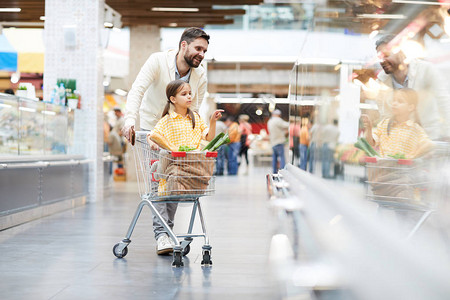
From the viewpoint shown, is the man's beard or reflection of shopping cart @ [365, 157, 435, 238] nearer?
reflection of shopping cart @ [365, 157, 435, 238]

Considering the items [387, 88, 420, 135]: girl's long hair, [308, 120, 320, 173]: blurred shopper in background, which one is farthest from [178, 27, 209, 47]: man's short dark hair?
[387, 88, 420, 135]: girl's long hair

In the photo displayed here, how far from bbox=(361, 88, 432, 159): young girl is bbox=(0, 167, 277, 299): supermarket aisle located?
1660 millimetres

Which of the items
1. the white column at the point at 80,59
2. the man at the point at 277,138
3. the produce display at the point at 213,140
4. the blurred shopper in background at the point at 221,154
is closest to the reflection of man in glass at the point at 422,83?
the produce display at the point at 213,140

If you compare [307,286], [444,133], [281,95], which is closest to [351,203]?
[444,133]

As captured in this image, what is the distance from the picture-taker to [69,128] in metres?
8.47

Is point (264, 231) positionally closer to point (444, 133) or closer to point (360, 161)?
point (360, 161)

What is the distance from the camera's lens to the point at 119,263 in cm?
410

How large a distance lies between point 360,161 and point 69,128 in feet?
22.6

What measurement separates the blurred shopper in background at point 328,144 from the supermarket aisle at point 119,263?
69 cm

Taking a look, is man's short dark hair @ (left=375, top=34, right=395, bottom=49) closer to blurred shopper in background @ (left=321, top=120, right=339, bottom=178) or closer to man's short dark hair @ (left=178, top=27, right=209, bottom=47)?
blurred shopper in background @ (left=321, top=120, right=339, bottom=178)

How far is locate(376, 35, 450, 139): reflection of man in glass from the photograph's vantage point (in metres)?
1.01

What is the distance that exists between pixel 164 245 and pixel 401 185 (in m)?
2.98

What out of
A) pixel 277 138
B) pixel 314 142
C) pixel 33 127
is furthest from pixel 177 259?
pixel 277 138

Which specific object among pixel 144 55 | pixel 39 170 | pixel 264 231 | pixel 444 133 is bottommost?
pixel 264 231
